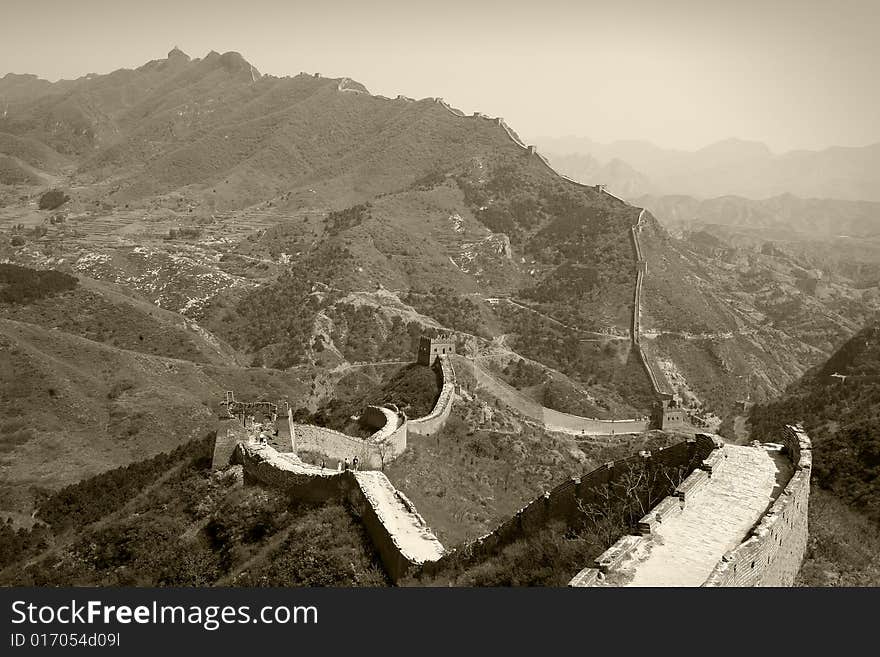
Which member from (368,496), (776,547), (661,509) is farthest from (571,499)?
(368,496)

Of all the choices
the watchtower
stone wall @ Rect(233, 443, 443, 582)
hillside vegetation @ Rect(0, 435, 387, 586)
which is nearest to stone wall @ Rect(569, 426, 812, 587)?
stone wall @ Rect(233, 443, 443, 582)

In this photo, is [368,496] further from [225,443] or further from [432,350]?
[432,350]

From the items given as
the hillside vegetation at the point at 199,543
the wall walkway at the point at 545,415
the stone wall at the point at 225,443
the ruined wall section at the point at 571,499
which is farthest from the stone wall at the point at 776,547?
the wall walkway at the point at 545,415

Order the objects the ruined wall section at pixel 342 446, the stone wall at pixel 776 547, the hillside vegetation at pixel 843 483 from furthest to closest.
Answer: the ruined wall section at pixel 342 446 → the hillside vegetation at pixel 843 483 → the stone wall at pixel 776 547

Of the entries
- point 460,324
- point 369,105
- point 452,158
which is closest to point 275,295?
point 460,324

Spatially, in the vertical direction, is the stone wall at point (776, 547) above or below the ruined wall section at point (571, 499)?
above

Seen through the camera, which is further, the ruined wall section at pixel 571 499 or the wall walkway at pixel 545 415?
the wall walkway at pixel 545 415

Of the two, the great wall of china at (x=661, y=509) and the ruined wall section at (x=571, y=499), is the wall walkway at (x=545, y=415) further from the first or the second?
the ruined wall section at (x=571, y=499)

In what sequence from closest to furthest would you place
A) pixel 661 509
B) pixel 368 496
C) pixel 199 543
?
pixel 661 509 → pixel 368 496 → pixel 199 543
